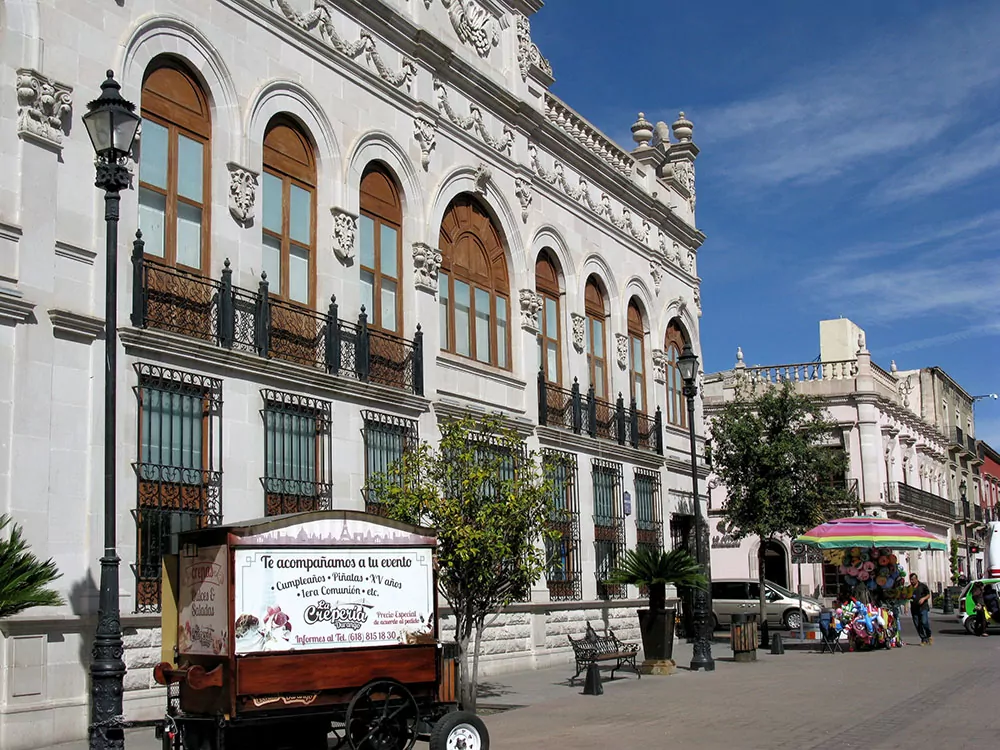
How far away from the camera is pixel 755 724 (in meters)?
14.7

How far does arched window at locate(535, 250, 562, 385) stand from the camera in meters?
26.9

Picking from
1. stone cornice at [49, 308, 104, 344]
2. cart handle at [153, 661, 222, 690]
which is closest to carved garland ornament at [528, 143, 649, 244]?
stone cornice at [49, 308, 104, 344]

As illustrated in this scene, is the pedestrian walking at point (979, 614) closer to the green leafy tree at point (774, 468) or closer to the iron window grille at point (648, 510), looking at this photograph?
the green leafy tree at point (774, 468)

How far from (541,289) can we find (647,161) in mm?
7669

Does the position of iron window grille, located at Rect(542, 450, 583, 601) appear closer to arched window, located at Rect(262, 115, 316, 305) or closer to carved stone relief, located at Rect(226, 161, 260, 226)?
arched window, located at Rect(262, 115, 316, 305)

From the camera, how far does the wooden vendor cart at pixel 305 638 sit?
34.8 feet

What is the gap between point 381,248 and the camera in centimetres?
2136

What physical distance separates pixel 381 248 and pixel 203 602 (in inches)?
439

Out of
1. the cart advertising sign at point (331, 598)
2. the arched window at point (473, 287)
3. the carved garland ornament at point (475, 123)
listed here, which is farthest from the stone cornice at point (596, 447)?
the cart advertising sign at point (331, 598)

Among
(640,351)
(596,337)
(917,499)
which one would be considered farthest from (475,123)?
(917,499)

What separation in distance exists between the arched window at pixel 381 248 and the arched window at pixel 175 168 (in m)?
3.89

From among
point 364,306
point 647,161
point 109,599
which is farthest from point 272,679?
point 647,161

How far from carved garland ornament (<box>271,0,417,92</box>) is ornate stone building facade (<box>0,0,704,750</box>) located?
0.05 m

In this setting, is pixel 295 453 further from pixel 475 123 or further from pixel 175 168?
pixel 475 123
